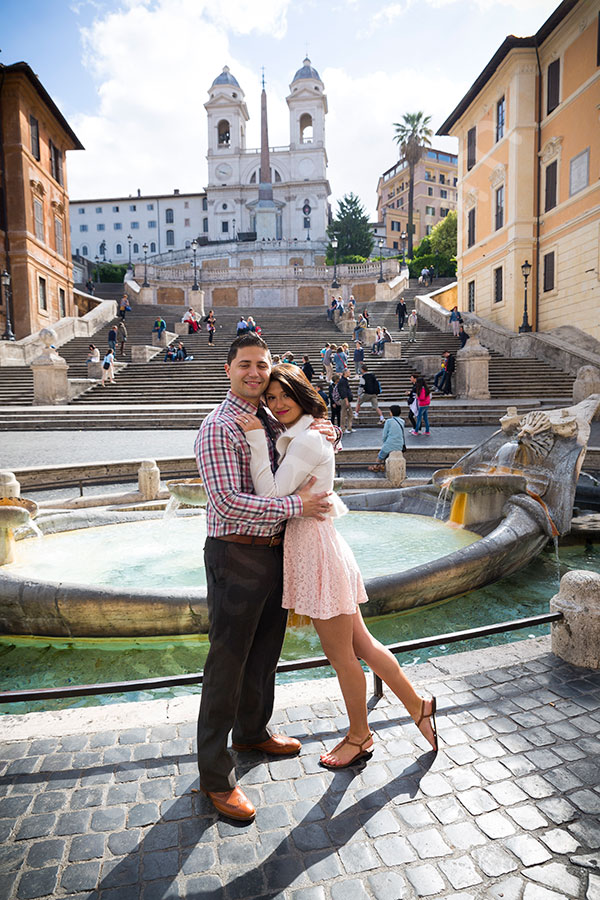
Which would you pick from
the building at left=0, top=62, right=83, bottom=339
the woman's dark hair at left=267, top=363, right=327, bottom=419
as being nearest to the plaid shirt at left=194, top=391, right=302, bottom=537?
the woman's dark hair at left=267, top=363, right=327, bottom=419

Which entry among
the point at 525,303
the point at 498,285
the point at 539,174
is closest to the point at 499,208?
the point at 539,174

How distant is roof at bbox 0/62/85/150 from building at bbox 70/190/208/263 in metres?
41.7

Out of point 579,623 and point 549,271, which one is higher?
point 549,271

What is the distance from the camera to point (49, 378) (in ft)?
63.4

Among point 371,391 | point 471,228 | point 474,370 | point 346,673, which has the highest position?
point 471,228

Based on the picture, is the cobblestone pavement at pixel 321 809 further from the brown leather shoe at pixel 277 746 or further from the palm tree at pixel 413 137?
the palm tree at pixel 413 137

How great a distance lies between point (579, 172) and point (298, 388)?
81.3ft

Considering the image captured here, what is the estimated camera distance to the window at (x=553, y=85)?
23469mm

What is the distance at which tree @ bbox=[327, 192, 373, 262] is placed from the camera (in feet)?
189

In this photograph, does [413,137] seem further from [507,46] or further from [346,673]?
[346,673]

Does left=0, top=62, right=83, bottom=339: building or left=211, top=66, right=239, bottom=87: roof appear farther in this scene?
left=211, top=66, right=239, bottom=87: roof

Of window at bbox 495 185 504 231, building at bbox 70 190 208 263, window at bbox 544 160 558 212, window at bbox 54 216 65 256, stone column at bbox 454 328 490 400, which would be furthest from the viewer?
building at bbox 70 190 208 263

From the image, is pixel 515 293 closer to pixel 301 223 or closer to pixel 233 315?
pixel 233 315

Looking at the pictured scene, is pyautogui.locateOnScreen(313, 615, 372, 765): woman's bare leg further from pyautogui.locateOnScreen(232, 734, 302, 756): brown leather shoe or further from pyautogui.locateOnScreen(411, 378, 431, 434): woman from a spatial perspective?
pyautogui.locateOnScreen(411, 378, 431, 434): woman
